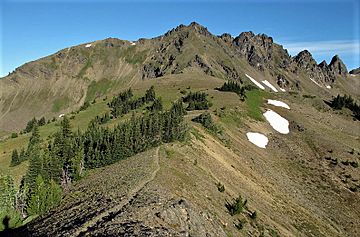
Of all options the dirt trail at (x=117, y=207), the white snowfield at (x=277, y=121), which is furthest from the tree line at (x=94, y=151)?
the white snowfield at (x=277, y=121)

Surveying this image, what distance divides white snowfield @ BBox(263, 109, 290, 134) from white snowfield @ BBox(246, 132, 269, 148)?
32.5 feet

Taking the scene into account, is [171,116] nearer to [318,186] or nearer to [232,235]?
[318,186]

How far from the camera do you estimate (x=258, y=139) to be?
88.9m

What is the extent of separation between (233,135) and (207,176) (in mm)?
35911

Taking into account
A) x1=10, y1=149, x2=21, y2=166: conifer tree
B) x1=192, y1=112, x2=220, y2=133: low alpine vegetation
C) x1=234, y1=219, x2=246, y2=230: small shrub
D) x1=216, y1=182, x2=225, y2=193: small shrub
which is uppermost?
x1=192, y1=112, x2=220, y2=133: low alpine vegetation

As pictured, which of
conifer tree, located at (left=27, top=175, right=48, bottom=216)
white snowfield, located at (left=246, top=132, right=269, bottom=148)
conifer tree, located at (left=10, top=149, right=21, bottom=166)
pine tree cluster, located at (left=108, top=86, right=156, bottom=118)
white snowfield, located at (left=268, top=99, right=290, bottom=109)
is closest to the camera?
conifer tree, located at (left=27, top=175, right=48, bottom=216)

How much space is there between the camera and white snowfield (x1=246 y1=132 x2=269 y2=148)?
86688 millimetres

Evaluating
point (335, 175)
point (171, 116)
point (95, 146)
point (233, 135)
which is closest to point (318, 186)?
point (335, 175)

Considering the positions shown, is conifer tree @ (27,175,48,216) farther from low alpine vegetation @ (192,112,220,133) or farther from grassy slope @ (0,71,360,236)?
low alpine vegetation @ (192,112,220,133)

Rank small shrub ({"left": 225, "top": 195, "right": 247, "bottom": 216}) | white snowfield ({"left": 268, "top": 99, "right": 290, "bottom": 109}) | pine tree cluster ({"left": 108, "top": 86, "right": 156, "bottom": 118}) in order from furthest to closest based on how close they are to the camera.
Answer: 1. pine tree cluster ({"left": 108, "top": 86, "right": 156, "bottom": 118})
2. white snowfield ({"left": 268, "top": 99, "right": 290, "bottom": 109})
3. small shrub ({"left": 225, "top": 195, "right": 247, "bottom": 216})

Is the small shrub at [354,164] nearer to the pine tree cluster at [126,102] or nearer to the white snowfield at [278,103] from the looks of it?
the white snowfield at [278,103]

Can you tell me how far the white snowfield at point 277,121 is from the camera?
100 meters

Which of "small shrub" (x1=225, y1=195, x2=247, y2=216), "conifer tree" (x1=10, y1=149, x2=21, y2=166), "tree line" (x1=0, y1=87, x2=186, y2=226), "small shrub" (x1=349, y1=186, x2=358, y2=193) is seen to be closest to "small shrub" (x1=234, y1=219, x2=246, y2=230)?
"small shrub" (x1=225, y1=195, x2=247, y2=216)

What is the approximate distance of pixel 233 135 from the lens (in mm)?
82750
